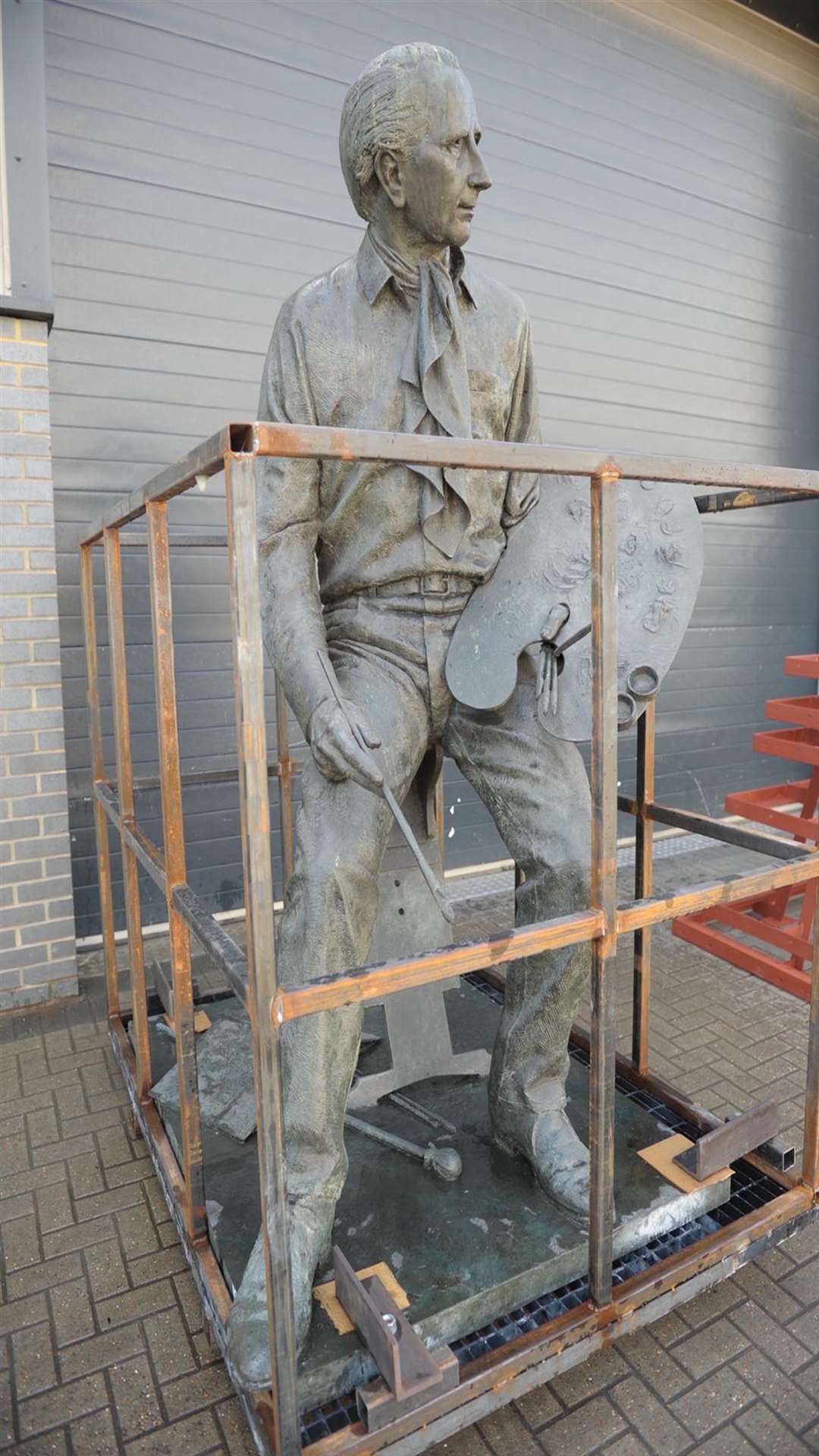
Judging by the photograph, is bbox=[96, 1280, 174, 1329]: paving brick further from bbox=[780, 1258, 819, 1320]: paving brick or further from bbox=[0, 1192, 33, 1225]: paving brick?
bbox=[780, 1258, 819, 1320]: paving brick

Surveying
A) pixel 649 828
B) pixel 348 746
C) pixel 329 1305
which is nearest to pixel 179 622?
pixel 649 828

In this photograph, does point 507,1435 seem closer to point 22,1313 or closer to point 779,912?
point 22,1313

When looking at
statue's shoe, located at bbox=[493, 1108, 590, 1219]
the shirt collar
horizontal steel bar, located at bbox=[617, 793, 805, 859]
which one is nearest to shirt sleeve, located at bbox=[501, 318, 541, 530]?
the shirt collar

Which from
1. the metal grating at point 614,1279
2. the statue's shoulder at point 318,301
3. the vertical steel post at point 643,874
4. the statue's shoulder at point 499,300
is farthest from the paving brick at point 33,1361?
the statue's shoulder at point 499,300

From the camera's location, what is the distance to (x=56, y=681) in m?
3.60

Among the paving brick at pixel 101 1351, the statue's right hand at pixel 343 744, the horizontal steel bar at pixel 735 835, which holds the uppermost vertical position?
the statue's right hand at pixel 343 744

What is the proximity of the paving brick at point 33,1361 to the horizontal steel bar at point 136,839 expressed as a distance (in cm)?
93

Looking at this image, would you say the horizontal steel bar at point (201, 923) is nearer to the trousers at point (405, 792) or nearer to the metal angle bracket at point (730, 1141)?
Result: the trousers at point (405, 792)

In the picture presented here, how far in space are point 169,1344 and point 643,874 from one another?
1.65 metres

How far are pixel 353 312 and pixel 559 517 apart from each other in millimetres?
643

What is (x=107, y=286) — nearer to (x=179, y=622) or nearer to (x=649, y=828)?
(x=179, y=622)

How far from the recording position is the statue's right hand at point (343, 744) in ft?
5.42

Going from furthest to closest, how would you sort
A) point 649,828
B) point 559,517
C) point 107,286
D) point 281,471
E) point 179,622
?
point 179,622
point 107,286
point 649,828
point 559,517
point 281,471

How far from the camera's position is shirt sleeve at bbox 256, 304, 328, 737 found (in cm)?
184
